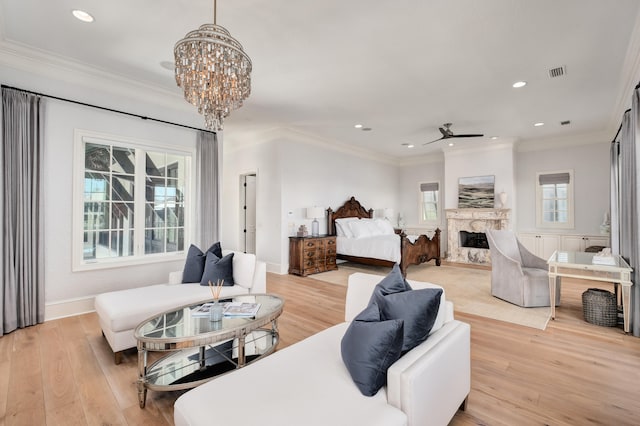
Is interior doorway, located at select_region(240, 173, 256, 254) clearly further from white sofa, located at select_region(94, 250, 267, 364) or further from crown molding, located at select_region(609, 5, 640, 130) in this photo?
crown molding, located at select_region(609, 5, 640, 130)

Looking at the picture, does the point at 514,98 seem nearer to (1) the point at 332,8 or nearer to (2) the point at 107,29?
(1) the point at 332,8

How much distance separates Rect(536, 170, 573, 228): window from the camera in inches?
267

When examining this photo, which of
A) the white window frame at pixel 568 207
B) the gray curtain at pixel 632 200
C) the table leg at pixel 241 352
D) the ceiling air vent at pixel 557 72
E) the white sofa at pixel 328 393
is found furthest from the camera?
the white window frame at pixel 568 207

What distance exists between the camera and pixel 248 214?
Answer: 24.1ft

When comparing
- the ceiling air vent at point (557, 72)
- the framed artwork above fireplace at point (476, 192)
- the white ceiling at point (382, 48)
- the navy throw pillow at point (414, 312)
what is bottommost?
the navy throw pillow at point (414, 312)

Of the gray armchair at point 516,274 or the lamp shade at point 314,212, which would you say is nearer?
the gray armchair at point 516,274

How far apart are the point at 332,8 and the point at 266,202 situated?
429 centimetres

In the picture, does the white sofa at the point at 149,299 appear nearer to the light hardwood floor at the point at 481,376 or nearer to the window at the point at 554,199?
the light hardwood floor at the point at 481,376

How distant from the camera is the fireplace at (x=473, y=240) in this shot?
747 centimetres

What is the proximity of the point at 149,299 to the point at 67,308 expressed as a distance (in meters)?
1.64

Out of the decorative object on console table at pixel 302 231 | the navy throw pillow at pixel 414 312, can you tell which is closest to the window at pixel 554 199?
the decorative object on console table at pixel 302 231

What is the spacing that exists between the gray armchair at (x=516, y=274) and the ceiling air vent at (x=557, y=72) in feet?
7.09

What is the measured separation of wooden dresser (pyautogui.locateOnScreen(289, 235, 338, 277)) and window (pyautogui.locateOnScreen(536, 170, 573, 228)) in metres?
5.10

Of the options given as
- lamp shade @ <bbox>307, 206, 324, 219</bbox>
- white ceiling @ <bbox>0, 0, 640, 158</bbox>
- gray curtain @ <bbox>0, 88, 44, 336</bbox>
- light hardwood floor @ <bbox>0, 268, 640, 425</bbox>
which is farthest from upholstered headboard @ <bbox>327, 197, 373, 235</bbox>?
gray curtain @ <bbox>0, 88, 44, 336</bbox>
